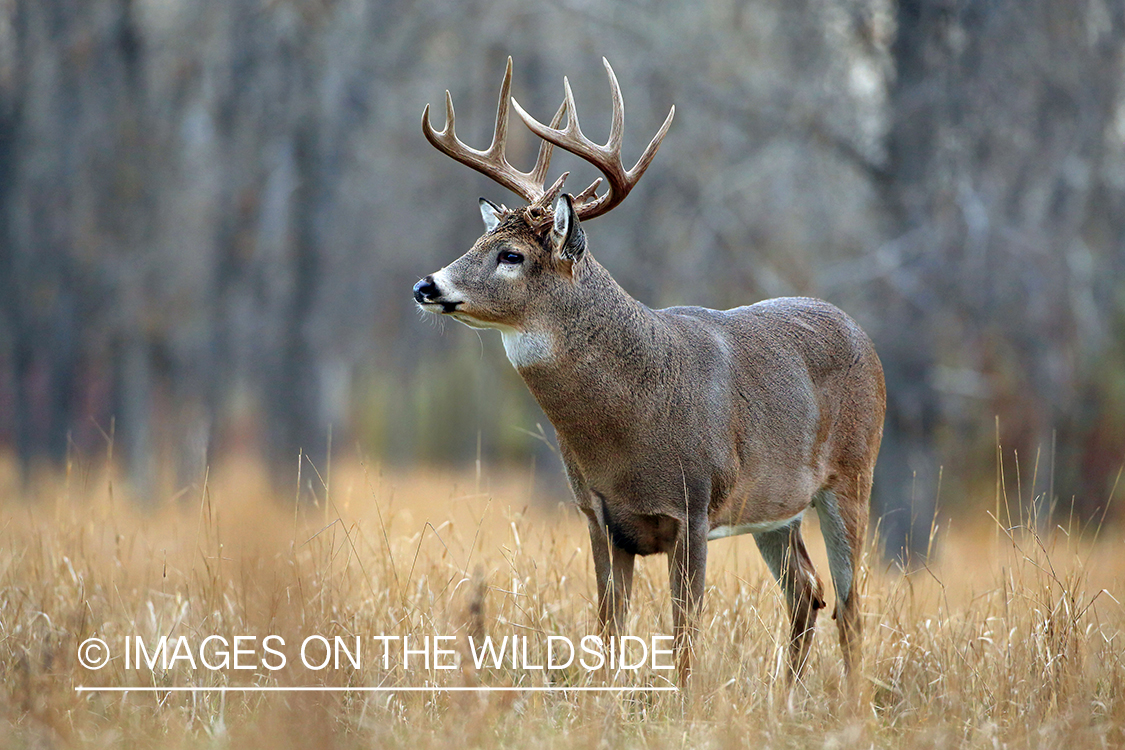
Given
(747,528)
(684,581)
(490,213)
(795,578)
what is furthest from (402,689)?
(795,578)

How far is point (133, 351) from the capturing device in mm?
14477

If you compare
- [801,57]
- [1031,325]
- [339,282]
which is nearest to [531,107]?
[801,57]

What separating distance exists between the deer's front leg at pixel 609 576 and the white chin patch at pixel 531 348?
0.66 m

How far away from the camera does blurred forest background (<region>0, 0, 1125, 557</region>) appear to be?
33.4 feet

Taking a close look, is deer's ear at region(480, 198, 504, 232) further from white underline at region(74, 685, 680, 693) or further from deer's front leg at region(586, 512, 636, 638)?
white underline at region(74, 685, 680, 693)

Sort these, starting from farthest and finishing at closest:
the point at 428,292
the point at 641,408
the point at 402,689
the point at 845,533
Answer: the point at 845,533 → the point at 641,408 → the point at 428,292 → the point at 402,689

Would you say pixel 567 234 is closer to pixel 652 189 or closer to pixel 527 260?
pixel 527 260

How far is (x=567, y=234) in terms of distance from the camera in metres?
4.57

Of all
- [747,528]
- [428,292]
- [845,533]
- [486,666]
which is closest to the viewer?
[428,292]

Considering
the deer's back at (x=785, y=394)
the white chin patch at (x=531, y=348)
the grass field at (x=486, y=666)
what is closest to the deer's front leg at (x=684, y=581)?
the grass field at (x=486, y=666)

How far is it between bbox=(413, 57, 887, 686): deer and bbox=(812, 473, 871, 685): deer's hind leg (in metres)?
0.02

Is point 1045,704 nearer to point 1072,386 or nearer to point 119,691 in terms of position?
point 119,691

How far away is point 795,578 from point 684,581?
1.14 m

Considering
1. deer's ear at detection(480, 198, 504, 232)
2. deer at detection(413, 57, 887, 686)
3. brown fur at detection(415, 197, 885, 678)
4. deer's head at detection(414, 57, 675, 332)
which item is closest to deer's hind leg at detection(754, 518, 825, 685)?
deer at detection(413, 57, 887, 686)
